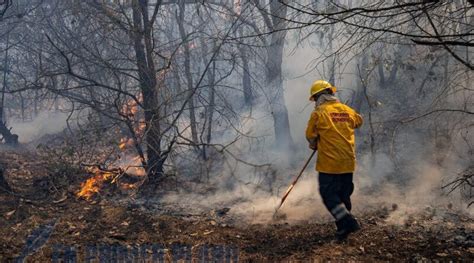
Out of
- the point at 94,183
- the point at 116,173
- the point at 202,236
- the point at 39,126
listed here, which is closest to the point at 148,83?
the point at 116,173

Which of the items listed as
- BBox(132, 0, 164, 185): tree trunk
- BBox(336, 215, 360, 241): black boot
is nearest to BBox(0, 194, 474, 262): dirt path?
BBox(336, 215, 360, 241): black boot

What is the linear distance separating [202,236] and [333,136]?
83.9 inches

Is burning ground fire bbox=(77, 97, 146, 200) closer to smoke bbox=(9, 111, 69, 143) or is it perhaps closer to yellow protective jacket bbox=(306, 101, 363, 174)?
yellow protective jacket bbox=(306, 101, 363, 174)

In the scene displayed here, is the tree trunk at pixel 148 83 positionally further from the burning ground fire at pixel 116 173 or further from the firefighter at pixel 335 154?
the firefighter at pixel 335 154

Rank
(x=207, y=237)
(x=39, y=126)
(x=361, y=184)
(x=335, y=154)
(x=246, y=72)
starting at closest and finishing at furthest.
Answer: (x=335, y=154), (x=207, y=237), (x=361, y=184), (x=246, y=72), (x=39, y=126)

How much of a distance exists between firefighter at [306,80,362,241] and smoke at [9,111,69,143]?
15770 millimetres

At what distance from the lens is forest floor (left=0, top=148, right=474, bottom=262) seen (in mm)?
4402

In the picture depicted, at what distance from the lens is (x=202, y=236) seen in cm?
521

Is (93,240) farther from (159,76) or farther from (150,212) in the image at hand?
(159,76)

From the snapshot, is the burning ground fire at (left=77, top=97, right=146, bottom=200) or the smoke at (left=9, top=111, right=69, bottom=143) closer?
the burning ground fire at (left=77, top=97, right=146, bottom=200)

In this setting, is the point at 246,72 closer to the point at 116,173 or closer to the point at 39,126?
the point at 116,173

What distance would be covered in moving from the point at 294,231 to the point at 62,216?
3451mm

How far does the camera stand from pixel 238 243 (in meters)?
4.92

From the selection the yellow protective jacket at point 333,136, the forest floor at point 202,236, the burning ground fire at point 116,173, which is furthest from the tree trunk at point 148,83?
the yellow protective jacket at point 333,136
